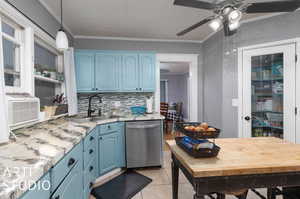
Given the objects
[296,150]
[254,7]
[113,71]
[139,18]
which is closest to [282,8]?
[254,7]

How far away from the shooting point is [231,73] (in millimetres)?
2676

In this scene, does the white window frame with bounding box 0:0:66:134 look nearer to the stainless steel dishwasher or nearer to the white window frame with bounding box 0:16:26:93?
the white window frame with bounding box 0:16:26:93

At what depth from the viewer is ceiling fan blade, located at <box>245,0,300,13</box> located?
124 centimetres

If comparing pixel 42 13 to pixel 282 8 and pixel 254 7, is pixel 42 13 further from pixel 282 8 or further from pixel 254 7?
pixel 282 8

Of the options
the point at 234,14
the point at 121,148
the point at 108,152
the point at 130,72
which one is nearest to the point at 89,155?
the point at 108,152

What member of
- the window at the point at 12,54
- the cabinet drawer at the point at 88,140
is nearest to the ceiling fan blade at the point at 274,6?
the cabinet drawer at the point at 88,140

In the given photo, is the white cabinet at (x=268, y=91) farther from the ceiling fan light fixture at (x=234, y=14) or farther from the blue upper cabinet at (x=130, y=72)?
the blue upper cabinet at (x=130, y=72)

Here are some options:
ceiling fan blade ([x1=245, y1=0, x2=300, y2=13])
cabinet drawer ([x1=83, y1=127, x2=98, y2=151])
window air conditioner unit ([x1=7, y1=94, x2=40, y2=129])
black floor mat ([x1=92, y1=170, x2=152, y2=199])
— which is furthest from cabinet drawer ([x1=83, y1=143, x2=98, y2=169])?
ceiling fan blade ([x1=245, y1=0, x2=300, y2=13])

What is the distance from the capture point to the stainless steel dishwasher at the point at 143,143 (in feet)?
7.80

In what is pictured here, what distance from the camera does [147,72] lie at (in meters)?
2.96

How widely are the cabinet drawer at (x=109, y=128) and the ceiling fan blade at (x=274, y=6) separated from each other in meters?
2.09

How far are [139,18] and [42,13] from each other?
53.0 inches

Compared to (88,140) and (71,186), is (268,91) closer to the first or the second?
(88,140)

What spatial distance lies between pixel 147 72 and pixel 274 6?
2031 millimetres
